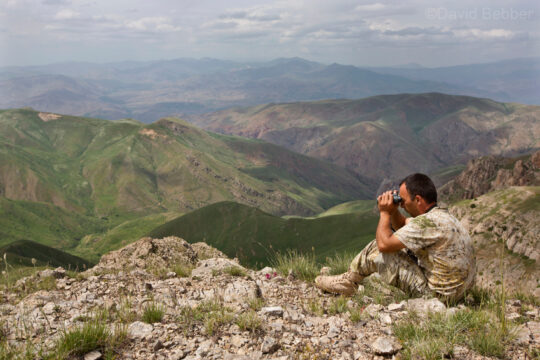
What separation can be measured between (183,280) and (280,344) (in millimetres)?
4299

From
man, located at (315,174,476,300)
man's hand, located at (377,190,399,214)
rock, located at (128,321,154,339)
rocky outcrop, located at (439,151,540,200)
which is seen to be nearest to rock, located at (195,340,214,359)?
rock, located at (128,321,154,339)

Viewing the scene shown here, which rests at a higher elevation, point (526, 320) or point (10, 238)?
point (526, 320)

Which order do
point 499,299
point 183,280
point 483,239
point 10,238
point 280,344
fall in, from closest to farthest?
point 280,344 < point 499,299 < point 183,280 < point 483,239 < point 10,238

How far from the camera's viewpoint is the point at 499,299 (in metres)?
6.06

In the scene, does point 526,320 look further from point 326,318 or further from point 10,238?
point 10,238

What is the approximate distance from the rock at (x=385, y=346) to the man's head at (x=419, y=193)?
2.73 metres

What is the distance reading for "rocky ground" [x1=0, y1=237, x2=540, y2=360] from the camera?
4.84 meters

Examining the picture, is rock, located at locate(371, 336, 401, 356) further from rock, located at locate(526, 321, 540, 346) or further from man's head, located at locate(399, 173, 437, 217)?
man's head, located at locate(399, 173, 437, 217)

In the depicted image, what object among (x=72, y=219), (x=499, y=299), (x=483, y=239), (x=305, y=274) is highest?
(x=499, y=299)

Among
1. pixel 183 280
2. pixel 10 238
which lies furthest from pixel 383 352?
pixel 10 238

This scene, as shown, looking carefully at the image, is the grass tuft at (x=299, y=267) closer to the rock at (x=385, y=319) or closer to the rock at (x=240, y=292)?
the rock at (x=240, y=292)

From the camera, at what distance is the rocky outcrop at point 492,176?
10669 centimetres

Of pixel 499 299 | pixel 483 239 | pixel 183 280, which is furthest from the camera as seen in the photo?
pixel 483 239

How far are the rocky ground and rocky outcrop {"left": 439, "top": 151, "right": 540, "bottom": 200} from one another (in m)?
118
